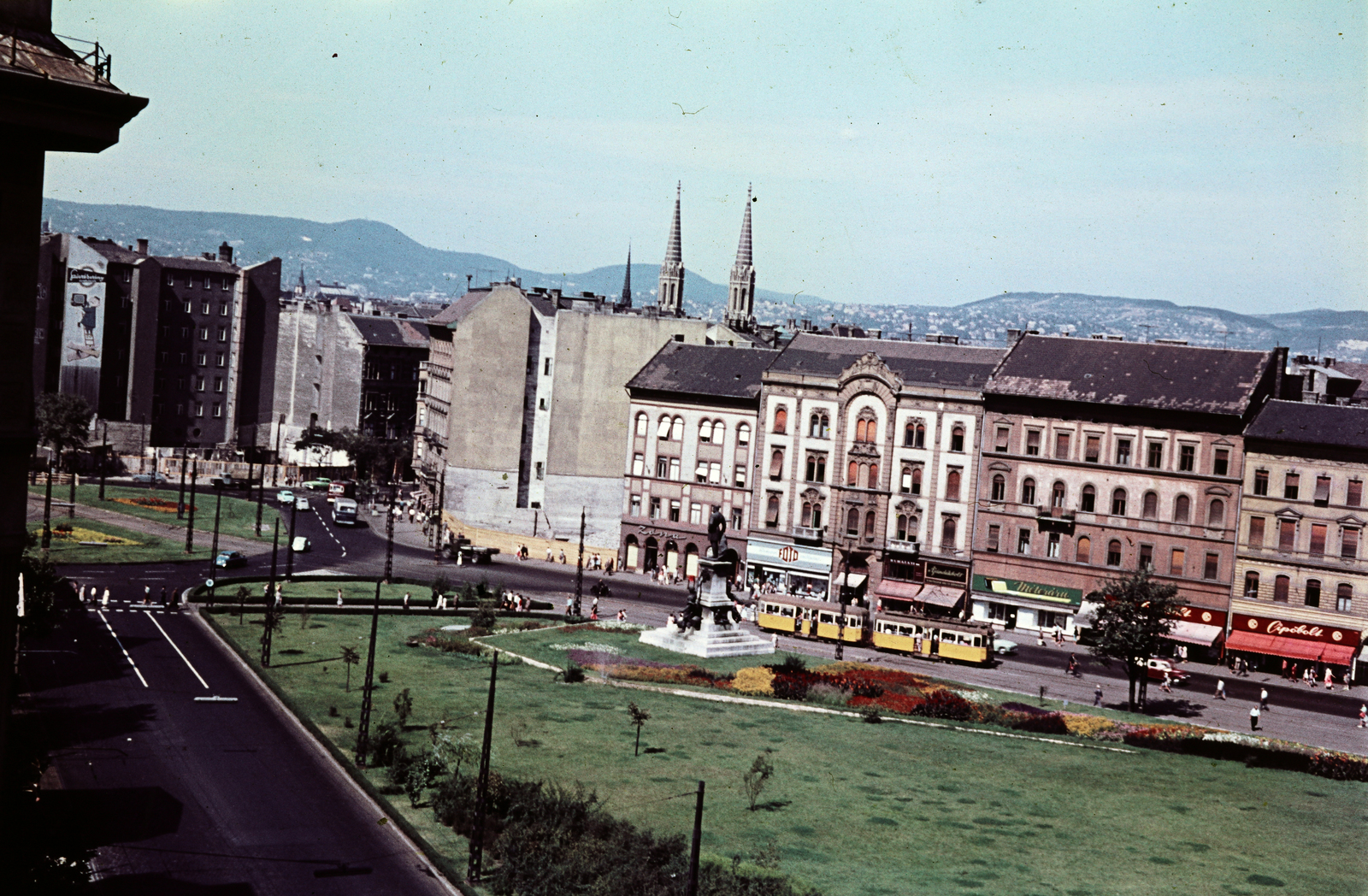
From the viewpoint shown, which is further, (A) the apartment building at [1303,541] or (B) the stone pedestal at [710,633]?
(A) the apartment building at [1303,541]

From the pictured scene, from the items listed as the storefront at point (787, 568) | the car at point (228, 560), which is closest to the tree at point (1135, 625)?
the storefront at point (787, 568)

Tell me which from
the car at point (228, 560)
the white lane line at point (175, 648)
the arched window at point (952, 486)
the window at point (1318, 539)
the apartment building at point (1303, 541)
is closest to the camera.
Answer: the white lane line at point (175, 648)

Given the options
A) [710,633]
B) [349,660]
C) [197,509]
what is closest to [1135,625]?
[710,633]

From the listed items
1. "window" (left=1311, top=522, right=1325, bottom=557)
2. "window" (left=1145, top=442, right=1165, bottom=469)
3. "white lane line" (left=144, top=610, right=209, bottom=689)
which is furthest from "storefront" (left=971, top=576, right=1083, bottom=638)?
"white lane line" (left=144, top=610, right=209, bottom=689)

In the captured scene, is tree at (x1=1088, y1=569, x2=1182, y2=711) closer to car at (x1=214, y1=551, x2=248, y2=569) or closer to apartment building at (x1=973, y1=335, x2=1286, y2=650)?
→ apartment building at (x1=973, y1=335, x2=1286, y2=650)

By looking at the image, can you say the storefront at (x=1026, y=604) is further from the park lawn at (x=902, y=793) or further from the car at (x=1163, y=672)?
the park lawn at (x=902, y=793)

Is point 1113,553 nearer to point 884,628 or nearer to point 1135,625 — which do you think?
point 884,628
